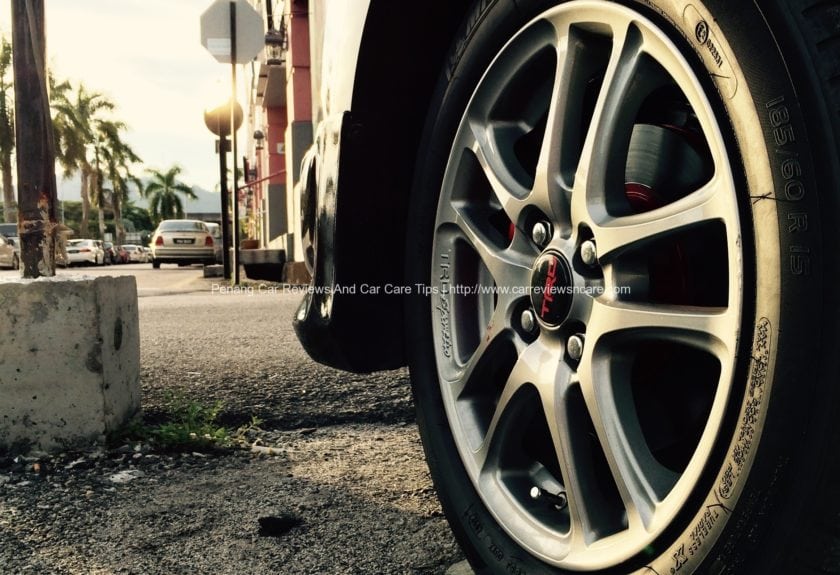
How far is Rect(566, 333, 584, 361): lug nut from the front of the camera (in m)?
1.33

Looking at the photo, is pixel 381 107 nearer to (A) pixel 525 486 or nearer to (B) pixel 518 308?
(B) pixel 518 308

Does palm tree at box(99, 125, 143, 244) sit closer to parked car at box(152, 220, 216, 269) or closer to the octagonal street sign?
parked car at box(152, 220, 216, 269)

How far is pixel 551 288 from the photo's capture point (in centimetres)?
138

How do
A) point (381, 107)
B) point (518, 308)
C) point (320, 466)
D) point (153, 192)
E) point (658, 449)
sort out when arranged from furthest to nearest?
point (153, 192), point (320, 466), point (381, 107), point (518, 308), point (658, 449)

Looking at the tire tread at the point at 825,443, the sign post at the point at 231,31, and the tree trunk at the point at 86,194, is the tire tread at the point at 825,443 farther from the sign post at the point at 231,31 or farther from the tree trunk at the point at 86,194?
the tree trunk at the point at 86,194

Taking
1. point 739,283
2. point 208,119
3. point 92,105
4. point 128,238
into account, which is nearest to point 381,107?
point 739,283

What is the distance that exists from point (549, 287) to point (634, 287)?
171mm

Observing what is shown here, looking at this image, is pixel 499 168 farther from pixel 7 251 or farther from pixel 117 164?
pixel 117 164

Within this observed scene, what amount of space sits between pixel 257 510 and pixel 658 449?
109cm

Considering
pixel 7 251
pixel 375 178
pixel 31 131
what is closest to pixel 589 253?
pixel 375 178

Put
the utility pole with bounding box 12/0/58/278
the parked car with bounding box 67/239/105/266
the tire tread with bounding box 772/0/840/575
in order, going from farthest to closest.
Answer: the parked car with bounding box 67/239/105/266, the utility pole with bounding box 12/0/58/278, the tire tread with bounding box 772/0/840/575

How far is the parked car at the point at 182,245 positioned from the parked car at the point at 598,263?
2393 centimetres

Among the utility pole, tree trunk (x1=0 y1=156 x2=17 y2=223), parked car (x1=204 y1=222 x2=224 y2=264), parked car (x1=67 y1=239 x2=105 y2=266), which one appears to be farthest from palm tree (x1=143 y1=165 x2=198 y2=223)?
the utility pole

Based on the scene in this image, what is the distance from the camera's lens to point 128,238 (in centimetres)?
8681
